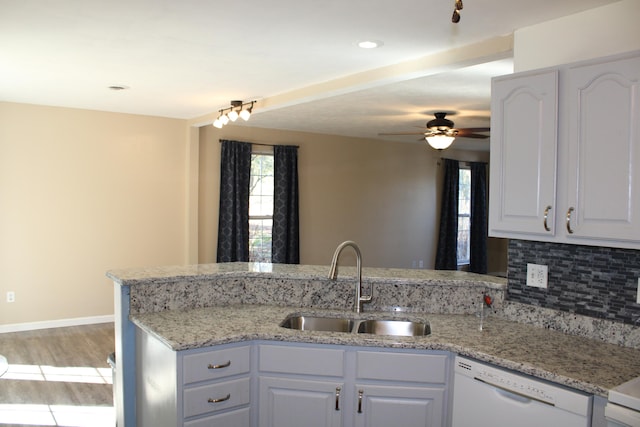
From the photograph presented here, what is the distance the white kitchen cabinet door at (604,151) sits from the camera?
7.20 feet

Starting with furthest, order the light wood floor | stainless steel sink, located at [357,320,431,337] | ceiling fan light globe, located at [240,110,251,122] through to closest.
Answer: ceiling fan light globe, located at [240,110,251,122]
the light wood floor
stainless steel sink, located at [357,320,431,337]

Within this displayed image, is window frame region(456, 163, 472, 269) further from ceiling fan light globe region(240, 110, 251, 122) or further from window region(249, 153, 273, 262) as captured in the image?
ceiling fan light globe region(240, 110, 251, 122)

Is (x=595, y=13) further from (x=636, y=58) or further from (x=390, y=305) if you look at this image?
(x=390, y=305)

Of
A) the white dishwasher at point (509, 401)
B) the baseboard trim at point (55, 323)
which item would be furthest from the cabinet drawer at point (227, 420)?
the baseboard trim at point (55, 323)

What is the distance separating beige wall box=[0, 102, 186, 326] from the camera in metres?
5.91

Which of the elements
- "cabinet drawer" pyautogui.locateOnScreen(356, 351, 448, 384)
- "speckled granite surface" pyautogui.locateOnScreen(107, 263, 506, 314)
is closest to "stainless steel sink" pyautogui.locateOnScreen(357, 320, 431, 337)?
"speckled granite surface" pyautogui.locateOnScreen(107, 263, 506, 314)

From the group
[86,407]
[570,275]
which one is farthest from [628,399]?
[86,407]

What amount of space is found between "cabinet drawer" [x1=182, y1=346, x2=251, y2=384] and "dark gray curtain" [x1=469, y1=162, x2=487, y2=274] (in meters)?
8.24

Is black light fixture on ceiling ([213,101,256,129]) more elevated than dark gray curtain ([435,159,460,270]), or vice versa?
black light fixture on ceiling ([213,101,256,129])

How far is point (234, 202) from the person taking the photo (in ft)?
24.2

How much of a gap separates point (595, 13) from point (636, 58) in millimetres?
577

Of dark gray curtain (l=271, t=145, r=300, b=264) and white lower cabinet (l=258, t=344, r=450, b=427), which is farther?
dark gray curtain (l=271, t=145, r=300, b=264)

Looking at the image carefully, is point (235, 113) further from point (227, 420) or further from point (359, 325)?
point (227, 420)

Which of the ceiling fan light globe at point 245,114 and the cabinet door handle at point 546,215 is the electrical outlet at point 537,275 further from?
the ceiling fan light globe at point 245,114
